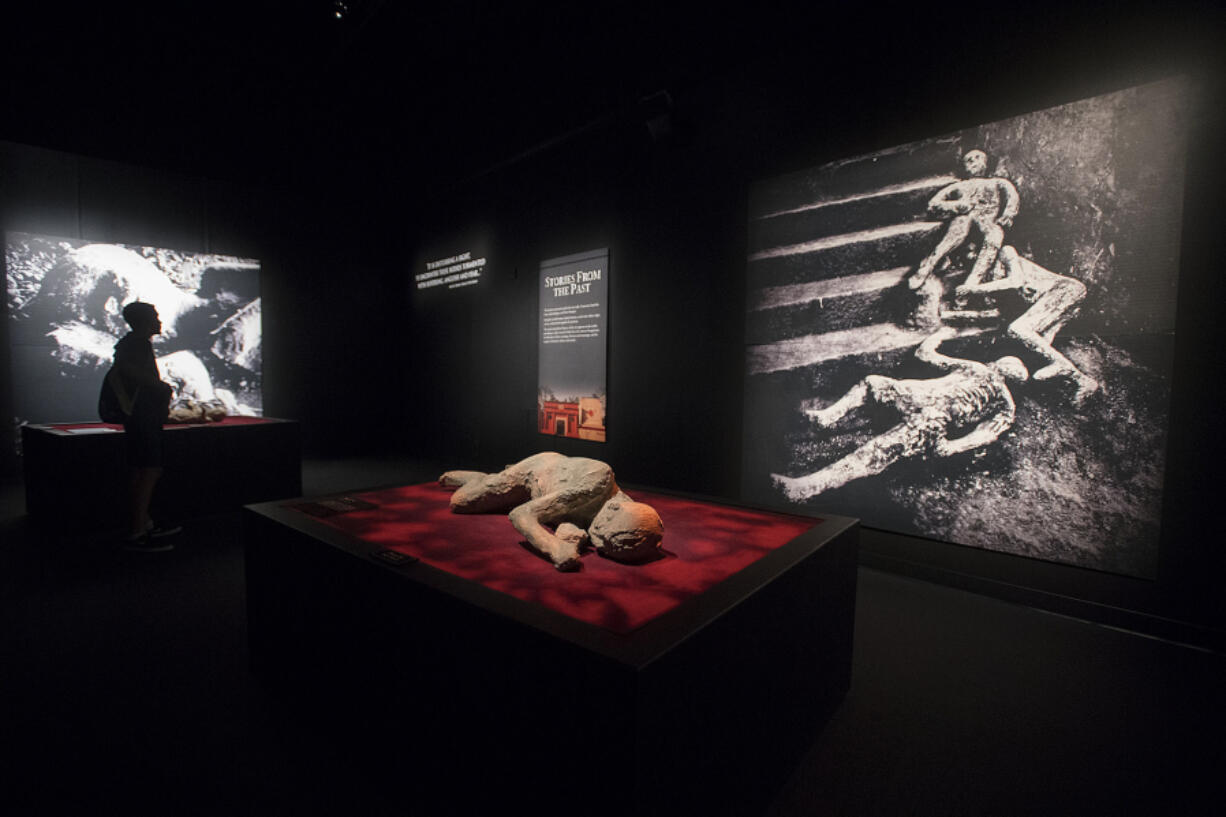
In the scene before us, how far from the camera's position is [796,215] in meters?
3.59

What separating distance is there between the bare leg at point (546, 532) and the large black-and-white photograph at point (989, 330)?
40.2 inches

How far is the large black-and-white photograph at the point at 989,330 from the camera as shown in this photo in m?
2.50

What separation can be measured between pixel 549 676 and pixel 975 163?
129 inches

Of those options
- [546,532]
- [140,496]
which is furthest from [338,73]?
[546,532]

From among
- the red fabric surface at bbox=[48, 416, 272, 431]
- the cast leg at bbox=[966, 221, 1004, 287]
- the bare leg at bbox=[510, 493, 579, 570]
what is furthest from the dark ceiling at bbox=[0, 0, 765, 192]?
the bare leg at bbox=[510, 493, 579, 570]

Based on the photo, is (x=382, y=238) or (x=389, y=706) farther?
(x=382, y=238)

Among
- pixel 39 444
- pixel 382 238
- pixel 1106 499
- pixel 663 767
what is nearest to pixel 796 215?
pixel 1106 499

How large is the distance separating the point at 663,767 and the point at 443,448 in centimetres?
634

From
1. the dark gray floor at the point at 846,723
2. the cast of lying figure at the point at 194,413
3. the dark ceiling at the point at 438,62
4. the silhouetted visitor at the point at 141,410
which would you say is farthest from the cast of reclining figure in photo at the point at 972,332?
the cast of lying figure at the point at 194,413

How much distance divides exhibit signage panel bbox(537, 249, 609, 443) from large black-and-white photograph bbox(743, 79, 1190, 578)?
156cm

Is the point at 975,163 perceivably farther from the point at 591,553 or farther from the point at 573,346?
the point at 573,346

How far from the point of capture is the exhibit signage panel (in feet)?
16.0

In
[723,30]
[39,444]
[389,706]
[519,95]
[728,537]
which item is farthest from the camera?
[519,95]

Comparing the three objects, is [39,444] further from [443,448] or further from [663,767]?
[663,767]
